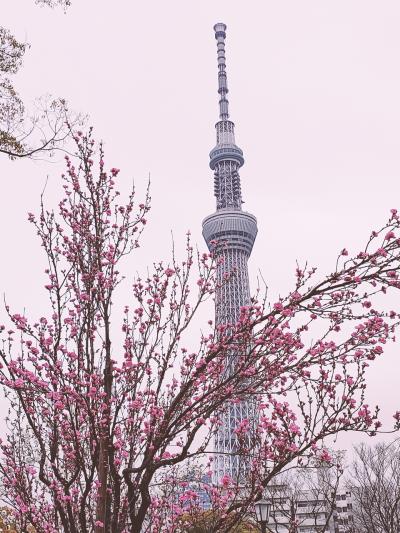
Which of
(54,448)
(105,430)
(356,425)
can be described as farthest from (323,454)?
(54,448)

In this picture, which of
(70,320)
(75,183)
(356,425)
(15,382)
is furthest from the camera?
(75,183)

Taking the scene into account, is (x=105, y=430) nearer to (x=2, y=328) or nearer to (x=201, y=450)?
(x=201, y=450)

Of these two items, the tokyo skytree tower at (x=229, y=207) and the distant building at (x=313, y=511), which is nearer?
the distant building at (x=313, y=511)

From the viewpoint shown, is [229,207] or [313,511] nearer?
[313,511]

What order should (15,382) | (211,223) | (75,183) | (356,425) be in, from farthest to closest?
(211,223)
(75,183)
(356,425)
(15,382)

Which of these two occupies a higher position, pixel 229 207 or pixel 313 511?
pixel 229 207

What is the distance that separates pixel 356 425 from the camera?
14.4 feet

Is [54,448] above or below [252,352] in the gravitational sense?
below

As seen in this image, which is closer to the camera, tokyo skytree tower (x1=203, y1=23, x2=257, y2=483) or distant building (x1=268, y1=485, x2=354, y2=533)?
distant building (x1=268, y1=485, x2=354, y2=533)

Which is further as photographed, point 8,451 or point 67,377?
point 8,451

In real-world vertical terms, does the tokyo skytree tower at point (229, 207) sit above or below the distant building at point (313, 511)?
above

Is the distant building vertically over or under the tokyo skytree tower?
under

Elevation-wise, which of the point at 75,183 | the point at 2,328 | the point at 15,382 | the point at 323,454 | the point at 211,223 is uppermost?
the point at 211,223

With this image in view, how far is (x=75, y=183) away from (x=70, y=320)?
4.83 ft
